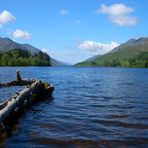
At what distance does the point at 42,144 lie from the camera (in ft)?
56.1

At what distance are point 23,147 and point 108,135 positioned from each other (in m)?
5.19

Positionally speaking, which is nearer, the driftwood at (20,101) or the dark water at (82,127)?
the dark water at (82,127)

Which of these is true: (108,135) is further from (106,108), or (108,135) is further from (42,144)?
(106,108)

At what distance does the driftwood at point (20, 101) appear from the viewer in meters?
20.2

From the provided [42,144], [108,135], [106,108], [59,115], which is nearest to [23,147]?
[42,144]

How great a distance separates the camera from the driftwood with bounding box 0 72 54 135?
20172 mm

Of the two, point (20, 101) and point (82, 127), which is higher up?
point (20, 101)

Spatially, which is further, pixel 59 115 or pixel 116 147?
pixel 59 115

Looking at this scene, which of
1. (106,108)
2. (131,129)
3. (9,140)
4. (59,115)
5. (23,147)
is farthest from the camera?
(106,108)

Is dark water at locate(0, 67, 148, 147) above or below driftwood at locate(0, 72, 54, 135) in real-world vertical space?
below

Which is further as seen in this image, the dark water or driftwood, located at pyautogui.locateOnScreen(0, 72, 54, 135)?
driftwood, located at pyautogui.locateOnScreen(0, 72, 54, 135)

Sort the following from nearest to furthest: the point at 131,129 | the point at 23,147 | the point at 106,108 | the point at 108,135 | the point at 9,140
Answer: the point at 23,147 < the point at 9,140 < the point at 108,135 < the point at 131,129 < the point at 106,108

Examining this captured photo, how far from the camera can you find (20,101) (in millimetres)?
26406

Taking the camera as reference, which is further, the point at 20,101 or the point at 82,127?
the point at 20,101
